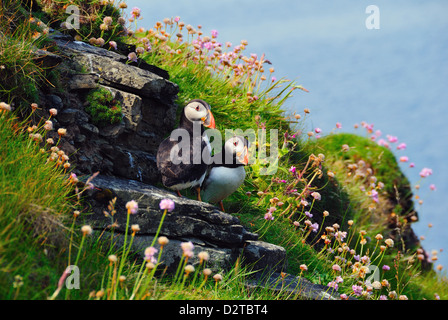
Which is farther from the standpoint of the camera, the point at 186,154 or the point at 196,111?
the point at 196,111

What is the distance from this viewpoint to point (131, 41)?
8.92 meters

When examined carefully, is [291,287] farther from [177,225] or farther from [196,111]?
[196,111]

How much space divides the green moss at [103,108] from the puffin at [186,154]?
82 cm

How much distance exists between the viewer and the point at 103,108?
634cm

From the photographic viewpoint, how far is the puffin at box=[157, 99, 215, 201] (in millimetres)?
5926

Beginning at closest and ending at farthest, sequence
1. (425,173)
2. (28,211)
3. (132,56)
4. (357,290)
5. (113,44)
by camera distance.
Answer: (28,211)
(357,290)
(132,56)
(113,44)
(425,173)

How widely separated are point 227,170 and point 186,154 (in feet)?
2.96

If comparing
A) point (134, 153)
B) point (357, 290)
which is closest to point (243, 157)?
point (134, 153)

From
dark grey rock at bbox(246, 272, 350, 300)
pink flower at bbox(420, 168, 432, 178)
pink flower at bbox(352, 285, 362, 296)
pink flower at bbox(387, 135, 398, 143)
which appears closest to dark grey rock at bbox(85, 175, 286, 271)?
dark grey rock at bbox(246, 272, 350, 300)

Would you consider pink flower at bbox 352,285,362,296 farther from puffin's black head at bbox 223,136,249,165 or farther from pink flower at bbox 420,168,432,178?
pink flower at bbox 420,168,432,178

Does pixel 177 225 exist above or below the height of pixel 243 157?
below

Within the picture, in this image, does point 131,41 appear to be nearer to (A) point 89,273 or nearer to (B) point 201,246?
(B) point 201,246

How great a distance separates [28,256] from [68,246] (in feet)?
1.52

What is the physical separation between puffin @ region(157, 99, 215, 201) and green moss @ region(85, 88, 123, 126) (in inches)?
32.2
